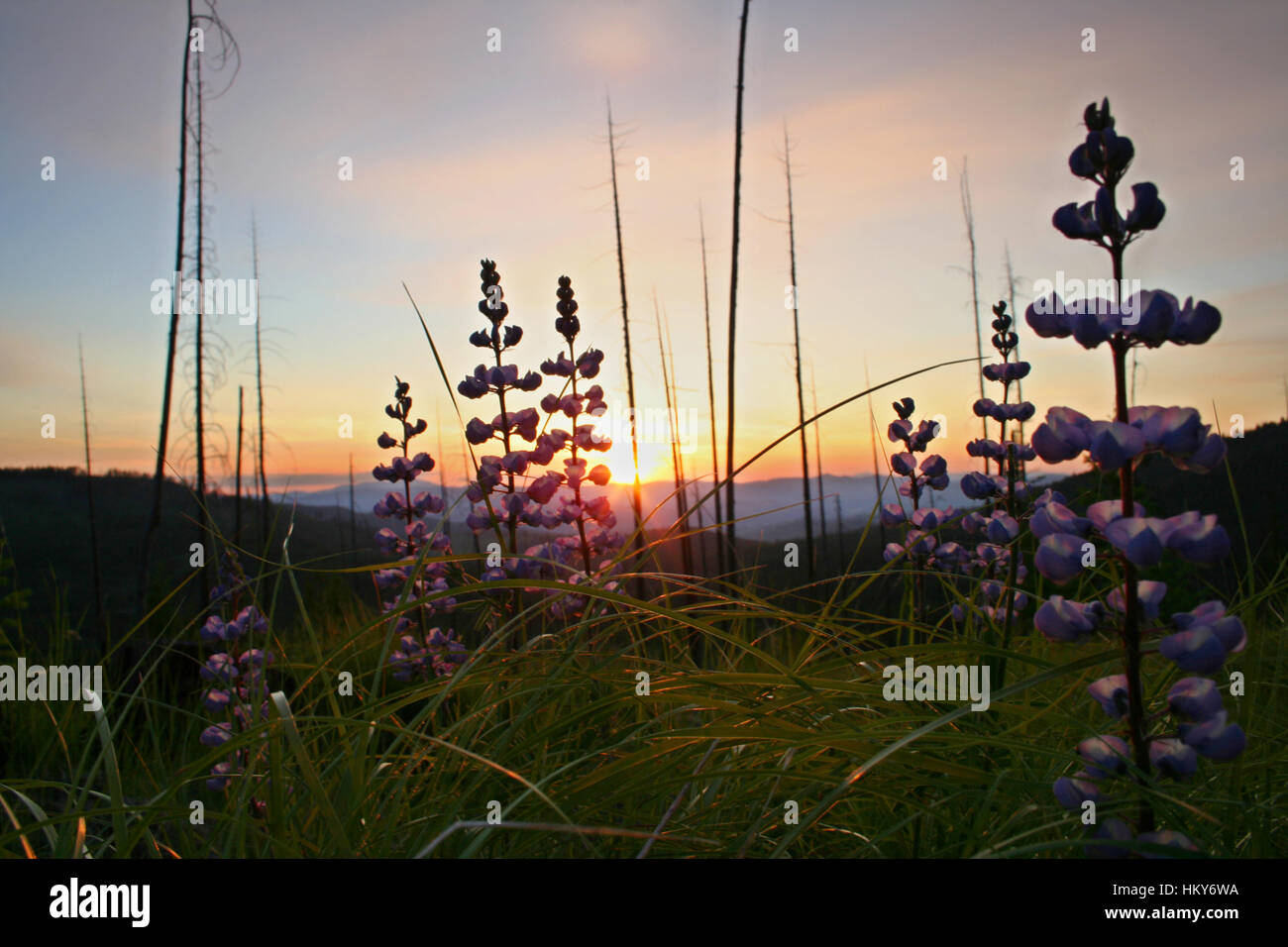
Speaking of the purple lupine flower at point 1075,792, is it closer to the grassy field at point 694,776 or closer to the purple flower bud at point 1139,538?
the grassy field at point 694,776

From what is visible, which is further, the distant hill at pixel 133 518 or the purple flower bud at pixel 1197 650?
the distant hill at pixel 133 518

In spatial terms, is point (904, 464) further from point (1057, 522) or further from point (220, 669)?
point (220, 669)

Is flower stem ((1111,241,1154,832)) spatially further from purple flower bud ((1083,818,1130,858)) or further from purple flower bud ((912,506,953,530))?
purple flower bud ((912,506,953,530))

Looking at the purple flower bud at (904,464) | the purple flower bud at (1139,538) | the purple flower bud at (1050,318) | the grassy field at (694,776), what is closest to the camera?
the purple flower bud at (1139,538)

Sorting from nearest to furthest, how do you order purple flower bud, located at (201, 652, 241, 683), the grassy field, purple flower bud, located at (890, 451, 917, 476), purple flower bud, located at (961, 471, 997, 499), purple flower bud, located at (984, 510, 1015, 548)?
the grassy field
purple flower bud, located at (984, 510, 1015, 548)
purple flower bud, located at (201, 652, 241, 683)
purple flower bud, located at (961, 471, 997, 499)
purple flower bud, located at (890, 451, 917, 476)

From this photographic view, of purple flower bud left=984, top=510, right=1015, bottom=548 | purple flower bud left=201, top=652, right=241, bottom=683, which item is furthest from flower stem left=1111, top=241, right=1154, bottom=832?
purple flower bud left=201, top=652, right=241, bottom=683

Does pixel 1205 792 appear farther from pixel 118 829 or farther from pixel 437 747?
pixel 118 829

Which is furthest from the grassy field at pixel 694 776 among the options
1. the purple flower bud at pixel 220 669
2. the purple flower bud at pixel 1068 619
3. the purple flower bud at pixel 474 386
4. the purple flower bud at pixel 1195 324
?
the purple flower bud at pixel 474 386

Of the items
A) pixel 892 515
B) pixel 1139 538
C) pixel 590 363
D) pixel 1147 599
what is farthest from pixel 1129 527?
pixel 892 515

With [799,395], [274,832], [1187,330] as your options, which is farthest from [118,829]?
[799,395]

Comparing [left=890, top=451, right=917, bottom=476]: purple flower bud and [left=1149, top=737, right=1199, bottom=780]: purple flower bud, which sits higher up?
[left=890, top=451, right=917, bottom=476]: purple flower bud

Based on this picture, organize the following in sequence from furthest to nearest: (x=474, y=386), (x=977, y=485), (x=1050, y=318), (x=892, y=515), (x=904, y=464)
Answer: (x=892, y=515), (x=904, y=464), (x=977, y=485), (x=474, y=386), (x=1050, y=318)
